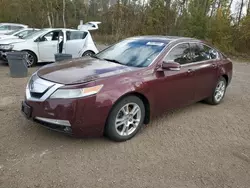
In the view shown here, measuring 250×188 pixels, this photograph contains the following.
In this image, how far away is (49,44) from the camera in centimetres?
910

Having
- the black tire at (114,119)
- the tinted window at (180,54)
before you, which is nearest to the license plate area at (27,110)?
the black tire at (114,119)

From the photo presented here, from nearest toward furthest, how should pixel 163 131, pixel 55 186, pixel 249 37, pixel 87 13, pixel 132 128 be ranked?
pixel 55 186
pixel 132 128
pixel 163 131
pixel 249 37
pixel 87 13

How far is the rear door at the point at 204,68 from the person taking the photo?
4.54 m

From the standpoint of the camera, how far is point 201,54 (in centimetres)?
479

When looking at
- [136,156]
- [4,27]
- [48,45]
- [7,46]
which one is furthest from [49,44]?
[4,27]

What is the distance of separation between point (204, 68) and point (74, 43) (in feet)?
20.3

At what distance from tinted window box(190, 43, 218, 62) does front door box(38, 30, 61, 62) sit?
6.09 metres

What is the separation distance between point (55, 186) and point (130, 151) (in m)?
1.10

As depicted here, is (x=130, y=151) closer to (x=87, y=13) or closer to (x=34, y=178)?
(x=34, y=178)

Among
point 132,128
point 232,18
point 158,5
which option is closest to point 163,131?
point 132,128

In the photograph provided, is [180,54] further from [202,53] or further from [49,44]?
[49,44]

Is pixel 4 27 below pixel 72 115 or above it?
above

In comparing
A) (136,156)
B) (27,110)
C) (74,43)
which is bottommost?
(136,156)

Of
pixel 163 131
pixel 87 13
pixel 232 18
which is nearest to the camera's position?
pixel 163 131
